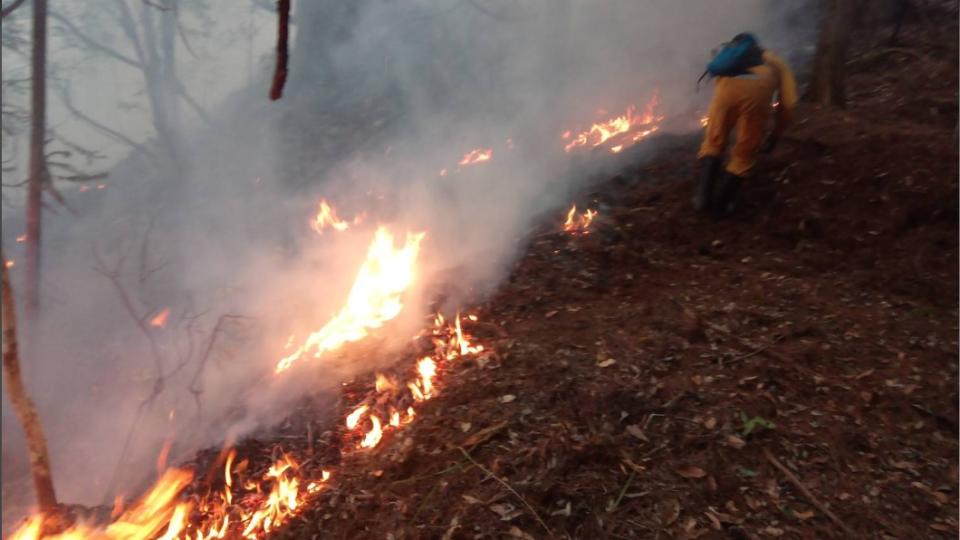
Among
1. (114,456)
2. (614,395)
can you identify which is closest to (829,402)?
(614,395)

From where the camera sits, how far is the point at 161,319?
29.1 ft

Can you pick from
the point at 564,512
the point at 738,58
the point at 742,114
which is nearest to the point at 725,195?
the point at 742,114

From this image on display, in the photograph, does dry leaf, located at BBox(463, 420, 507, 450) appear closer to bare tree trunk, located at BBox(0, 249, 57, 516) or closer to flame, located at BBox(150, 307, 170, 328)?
bare tree trunk, located at BBox(0, 249, 57, 516)

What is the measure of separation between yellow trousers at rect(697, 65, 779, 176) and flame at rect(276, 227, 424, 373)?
3.22 m

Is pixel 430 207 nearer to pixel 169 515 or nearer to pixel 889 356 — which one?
pixel 169 515

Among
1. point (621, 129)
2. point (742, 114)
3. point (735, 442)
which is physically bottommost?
point (735, 442)

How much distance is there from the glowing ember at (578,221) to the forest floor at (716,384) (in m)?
0.11

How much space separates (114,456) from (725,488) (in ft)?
20.9

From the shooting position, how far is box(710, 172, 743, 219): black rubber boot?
5336mm

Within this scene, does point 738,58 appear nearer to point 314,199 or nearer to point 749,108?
point 749,108

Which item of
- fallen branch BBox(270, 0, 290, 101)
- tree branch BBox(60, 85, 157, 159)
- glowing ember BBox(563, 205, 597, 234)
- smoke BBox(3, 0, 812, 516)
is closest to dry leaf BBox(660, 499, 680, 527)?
smoke BBox(3, 0, 812, 516)

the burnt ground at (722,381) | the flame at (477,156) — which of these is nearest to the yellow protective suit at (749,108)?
the burnt ground at (722,381)

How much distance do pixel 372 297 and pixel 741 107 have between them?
391cm

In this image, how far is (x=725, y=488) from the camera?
2.85 m
